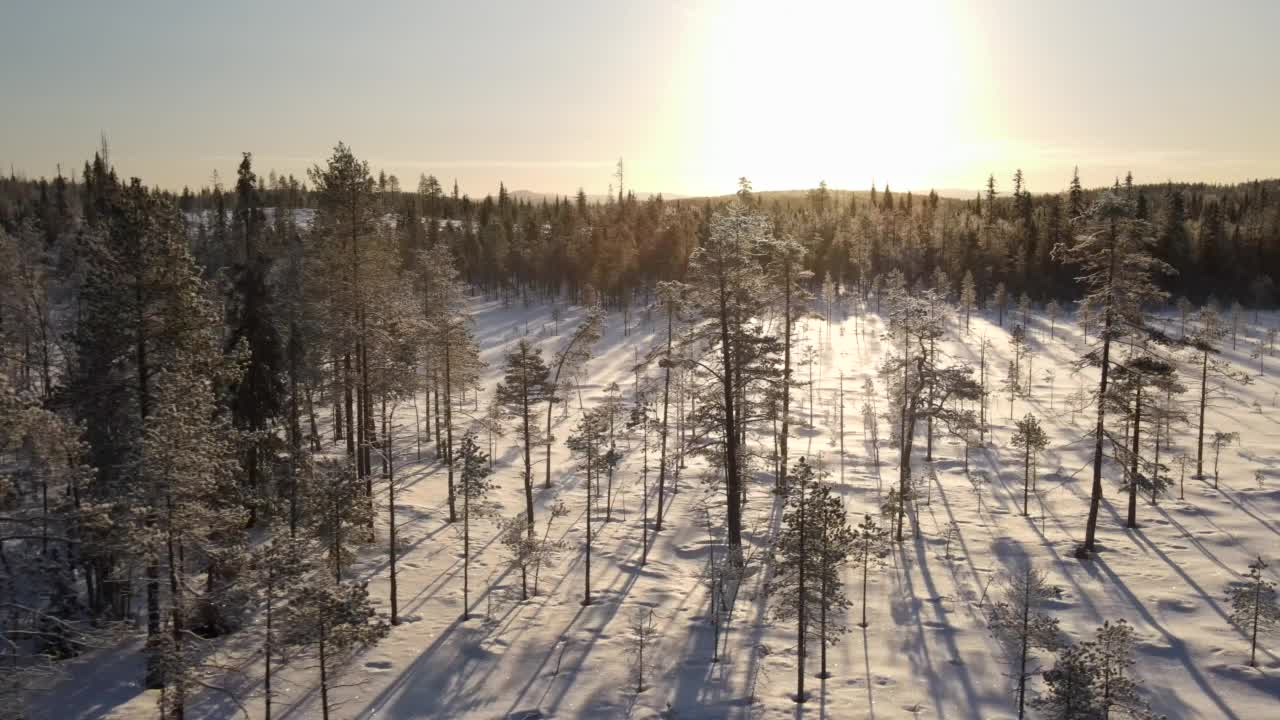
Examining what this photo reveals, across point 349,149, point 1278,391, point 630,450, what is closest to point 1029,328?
point 1278,391

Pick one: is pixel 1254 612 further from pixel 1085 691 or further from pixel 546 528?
pixel 546 528

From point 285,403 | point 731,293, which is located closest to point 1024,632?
point 731,293

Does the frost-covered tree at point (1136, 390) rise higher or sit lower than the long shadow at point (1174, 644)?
higher


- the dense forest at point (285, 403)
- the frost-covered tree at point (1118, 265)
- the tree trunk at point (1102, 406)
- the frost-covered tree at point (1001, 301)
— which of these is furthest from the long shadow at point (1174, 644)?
the frost-covered tree at point (1001, 301)

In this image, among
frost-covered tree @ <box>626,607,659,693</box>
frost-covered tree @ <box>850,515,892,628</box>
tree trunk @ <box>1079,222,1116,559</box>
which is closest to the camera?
frost-covered tree @ <box>626,607,659,693</box>

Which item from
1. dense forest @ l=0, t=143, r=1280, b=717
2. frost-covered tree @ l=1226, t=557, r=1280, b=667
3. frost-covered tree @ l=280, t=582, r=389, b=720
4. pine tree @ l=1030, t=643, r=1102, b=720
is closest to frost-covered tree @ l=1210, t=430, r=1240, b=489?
dense forest @ l=0, t=143, r=1280, b=717

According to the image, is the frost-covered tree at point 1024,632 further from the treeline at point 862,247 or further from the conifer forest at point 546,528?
the treeline at point 862,247

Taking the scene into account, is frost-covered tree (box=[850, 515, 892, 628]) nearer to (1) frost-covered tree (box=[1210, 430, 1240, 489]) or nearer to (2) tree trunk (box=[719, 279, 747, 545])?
(2) tree trunk (box=[719, 279, 747, 545])

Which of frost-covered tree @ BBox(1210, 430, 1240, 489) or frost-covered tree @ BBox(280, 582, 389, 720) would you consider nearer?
frost-covered tree @ BBox(280, 582, 389, 720)
